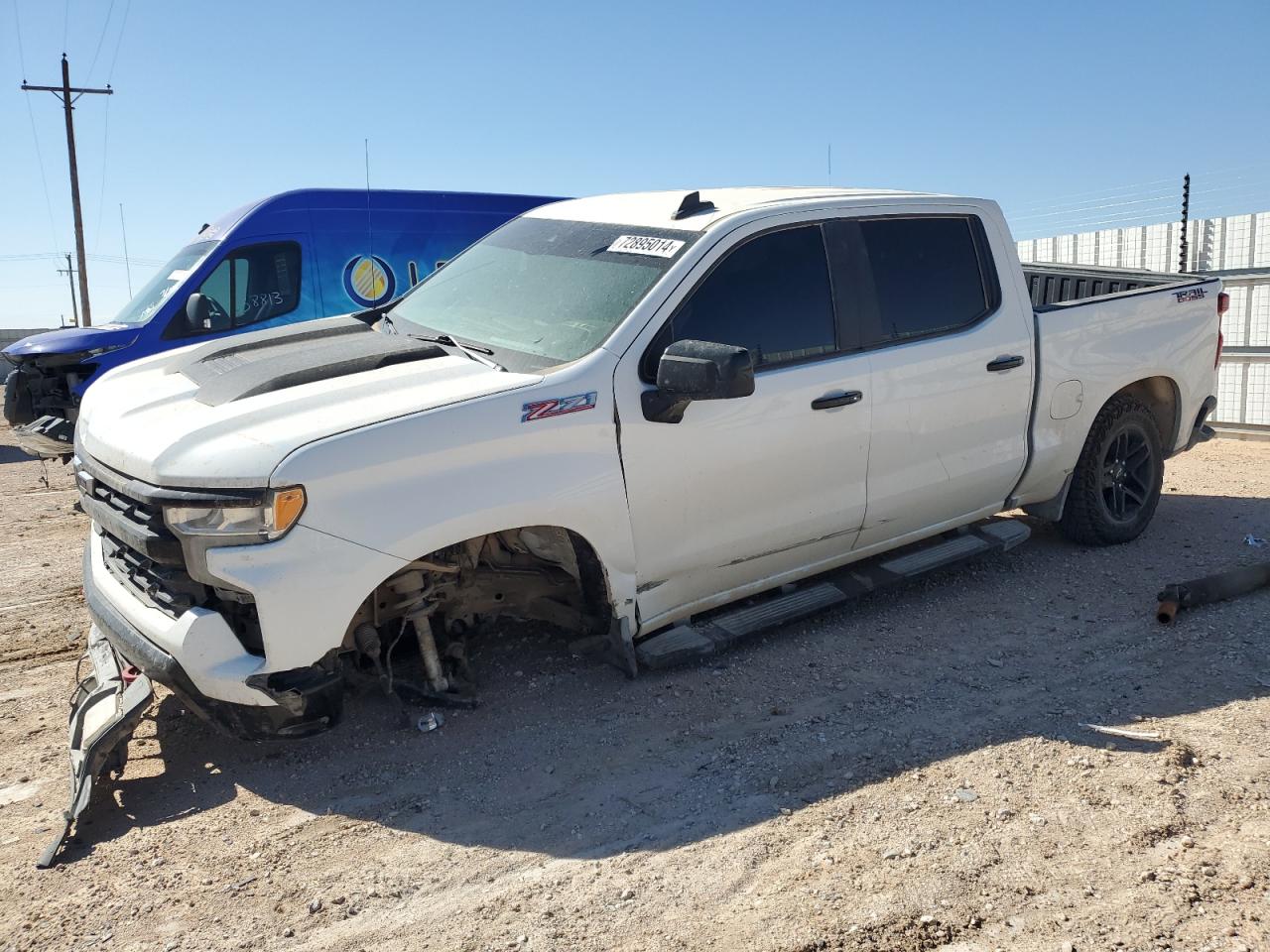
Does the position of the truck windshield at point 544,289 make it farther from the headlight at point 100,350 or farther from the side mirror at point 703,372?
the headlight at point 100,350

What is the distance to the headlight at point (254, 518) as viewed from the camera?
3402 mm

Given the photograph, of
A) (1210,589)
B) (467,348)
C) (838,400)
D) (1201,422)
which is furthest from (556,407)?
(1201,422)

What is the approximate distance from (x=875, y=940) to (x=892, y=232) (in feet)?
11.0

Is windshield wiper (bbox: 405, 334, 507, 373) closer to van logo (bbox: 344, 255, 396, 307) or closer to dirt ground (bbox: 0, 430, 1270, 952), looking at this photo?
dirt ground (bbox: 0, 430, 1270, 952)

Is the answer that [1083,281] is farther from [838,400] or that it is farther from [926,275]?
[838,400]

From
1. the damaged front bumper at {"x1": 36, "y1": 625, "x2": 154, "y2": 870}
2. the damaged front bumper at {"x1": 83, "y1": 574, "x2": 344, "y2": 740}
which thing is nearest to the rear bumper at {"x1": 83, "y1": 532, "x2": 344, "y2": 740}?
the damaged front bumper at {"x1": 83, "y1": 574, "x2": 344, "y2": 740}

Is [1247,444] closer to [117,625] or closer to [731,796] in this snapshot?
[731,796]

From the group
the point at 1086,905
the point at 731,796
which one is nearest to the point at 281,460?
the point at 731,796

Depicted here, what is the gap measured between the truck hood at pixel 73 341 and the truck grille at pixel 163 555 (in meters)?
5.21

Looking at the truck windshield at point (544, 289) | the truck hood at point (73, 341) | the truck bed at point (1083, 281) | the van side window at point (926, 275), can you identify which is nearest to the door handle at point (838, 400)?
the van side window at point (926, 275)

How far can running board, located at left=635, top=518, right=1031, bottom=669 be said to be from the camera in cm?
445

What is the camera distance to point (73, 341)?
27.8 feet

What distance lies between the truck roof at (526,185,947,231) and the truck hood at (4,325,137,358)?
4697mm

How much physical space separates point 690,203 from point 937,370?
1394 millimetres
